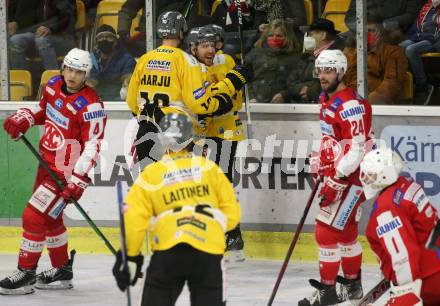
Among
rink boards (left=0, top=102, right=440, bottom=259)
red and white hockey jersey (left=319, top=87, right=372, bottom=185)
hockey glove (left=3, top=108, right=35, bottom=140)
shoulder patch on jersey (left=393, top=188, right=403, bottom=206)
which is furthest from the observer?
rink boards (left=0, top=102, right=440, bottom=259)

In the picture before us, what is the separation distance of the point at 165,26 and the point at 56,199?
131 centimetres

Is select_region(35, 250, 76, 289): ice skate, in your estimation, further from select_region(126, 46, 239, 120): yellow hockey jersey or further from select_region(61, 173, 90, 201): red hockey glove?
select_region(126, 46, 239, 120): yellow hockey jersey

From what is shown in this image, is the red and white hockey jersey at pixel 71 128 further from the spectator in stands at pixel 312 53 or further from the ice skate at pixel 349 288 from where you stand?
the ice skate at pixel 349 288

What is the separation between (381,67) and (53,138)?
7.31 feet

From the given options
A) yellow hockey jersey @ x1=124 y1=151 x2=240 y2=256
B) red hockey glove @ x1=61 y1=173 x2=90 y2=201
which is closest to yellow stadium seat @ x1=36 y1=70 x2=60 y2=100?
red hockey glove @ x1=61 y1=173 x2=90 y2=201

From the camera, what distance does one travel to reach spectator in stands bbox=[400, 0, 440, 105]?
863cm

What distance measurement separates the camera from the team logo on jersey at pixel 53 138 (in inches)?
328

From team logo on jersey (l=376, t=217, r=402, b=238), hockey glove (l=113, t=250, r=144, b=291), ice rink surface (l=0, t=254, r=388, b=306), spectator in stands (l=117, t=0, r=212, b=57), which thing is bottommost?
ice rink surface (l=0, t=254, r=388, b=306)

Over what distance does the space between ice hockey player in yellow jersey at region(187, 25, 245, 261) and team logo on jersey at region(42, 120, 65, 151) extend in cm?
110

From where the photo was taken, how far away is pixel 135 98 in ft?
28.5

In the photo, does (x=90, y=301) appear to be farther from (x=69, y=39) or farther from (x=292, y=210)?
(x=69, y=39)

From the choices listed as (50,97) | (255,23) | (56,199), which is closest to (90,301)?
(56,199)

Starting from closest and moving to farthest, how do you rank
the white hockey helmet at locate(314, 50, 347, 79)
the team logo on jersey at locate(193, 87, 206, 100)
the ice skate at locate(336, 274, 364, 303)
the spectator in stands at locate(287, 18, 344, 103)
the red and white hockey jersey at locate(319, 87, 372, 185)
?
the red and white hockey jersey at locate(319, 87, 372, 185) < the white hockey helmet at locate(314, 50, 347, 79) < the ice skate at locate(336, 274, 364, 303) < the team logo on jersey at locate(193, 87, 206, 100) < the spectator in stands at locate(287, 18, 344, 103)

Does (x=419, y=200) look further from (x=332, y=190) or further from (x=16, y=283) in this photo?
(x=16, y=283)
